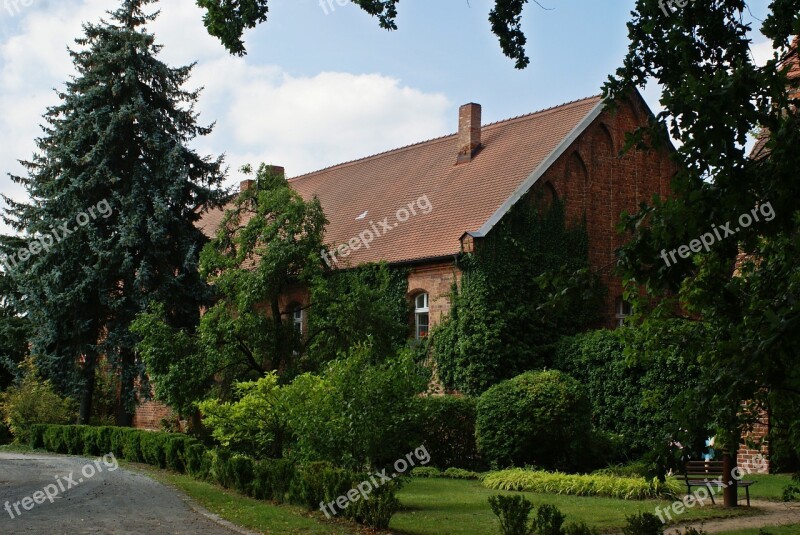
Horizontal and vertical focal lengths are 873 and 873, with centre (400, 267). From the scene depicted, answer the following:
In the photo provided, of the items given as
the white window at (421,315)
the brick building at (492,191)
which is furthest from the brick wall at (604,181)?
the white window at (421,315)

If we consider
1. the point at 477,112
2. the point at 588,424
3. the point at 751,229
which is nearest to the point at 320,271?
the point at 588,424

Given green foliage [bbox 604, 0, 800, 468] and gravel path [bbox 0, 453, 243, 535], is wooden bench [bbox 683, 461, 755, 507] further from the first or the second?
green foliage [bbox 604, 0, 800, 468]

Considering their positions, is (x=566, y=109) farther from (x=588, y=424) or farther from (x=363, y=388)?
(x=363, y=388)

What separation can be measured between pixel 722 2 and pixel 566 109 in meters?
19.2

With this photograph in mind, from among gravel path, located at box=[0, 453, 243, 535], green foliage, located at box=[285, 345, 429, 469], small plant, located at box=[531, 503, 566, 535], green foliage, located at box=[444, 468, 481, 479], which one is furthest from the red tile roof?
small plant, located at box=[531, 503, 566, 535]

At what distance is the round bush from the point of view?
59.2 ft

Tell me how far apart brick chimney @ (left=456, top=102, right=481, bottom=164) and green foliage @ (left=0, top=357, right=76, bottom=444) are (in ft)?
48.0

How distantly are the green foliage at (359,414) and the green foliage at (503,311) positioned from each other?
8.79 m

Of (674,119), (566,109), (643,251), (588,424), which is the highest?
(566,109)

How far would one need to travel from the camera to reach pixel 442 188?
26672mm

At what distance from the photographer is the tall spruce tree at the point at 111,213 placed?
26.1 meters

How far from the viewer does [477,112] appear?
27.5 m

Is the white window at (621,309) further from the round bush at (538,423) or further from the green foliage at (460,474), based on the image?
the green foliage at (460,474)

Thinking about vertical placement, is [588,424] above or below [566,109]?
below
